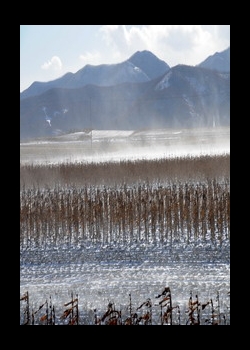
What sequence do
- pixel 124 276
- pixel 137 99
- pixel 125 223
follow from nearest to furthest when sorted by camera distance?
1. pixel 124 276
2. pixel 125 223
3. pixel 137 99

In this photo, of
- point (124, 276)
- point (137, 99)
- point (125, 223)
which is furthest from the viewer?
point (137, 99)

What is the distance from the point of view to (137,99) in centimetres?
3675

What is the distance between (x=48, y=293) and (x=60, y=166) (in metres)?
6.02

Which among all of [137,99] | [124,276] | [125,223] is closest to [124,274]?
[124,276]

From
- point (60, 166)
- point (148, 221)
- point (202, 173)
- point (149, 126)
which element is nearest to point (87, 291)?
point (148, 221)

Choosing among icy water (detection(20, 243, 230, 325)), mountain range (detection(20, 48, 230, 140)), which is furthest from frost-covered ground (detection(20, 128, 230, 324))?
mountain range (detection(20, 48, 230, 140))

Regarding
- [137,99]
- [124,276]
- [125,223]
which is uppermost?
[137,99]

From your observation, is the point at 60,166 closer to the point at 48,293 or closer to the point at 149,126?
the point at 48,293

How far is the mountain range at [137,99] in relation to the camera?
3125 centimetres

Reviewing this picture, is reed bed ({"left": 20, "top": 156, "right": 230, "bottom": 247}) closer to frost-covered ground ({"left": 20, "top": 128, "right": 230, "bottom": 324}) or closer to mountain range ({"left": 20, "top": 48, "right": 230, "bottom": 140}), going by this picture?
frost-covered ground ({"left": 20, "top": 128, "right": 230, "bottom": 324})

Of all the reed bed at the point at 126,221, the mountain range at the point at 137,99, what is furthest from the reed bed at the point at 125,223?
the mountain range at the point at 137,99

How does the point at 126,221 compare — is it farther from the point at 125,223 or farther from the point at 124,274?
the point at 124,274

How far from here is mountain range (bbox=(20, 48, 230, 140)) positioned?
31255 mm
